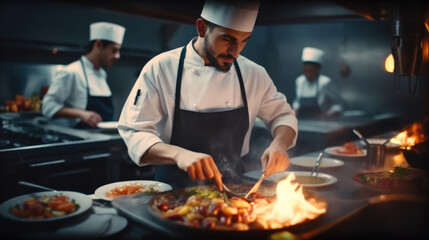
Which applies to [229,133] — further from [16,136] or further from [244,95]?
[16,136]

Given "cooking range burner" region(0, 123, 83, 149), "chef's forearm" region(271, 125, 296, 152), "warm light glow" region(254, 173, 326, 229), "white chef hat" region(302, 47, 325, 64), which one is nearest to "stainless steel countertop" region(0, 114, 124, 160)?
"cooking range burner" region(0, 123, 83, 149)

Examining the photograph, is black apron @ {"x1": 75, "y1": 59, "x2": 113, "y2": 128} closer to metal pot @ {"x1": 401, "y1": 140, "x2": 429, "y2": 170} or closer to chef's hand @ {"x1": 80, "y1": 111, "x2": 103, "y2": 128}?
chef's hand @ {"x1": 80, "y1": 111, "x2": 103, "y2": 128}

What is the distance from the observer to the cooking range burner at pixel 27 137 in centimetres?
307

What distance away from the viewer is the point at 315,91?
6766 millimetres

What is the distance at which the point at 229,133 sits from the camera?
2.30 metres

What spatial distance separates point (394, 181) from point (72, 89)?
132 inches

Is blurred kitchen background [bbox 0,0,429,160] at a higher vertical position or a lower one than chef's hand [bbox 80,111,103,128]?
higher

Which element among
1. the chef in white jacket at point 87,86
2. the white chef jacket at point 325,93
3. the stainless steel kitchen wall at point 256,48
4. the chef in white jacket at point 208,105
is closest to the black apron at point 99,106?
the chef in white jacket at point 87,86

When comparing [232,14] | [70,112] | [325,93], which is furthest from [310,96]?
[232,14]

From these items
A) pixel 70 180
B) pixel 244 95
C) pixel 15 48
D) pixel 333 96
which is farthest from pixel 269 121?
pixel 333 96

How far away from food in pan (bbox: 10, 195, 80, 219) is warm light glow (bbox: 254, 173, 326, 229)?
71 cm

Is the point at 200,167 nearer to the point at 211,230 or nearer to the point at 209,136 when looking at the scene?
the point at 211,230

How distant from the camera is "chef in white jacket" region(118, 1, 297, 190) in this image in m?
1.99

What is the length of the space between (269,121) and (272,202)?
1010 mm
